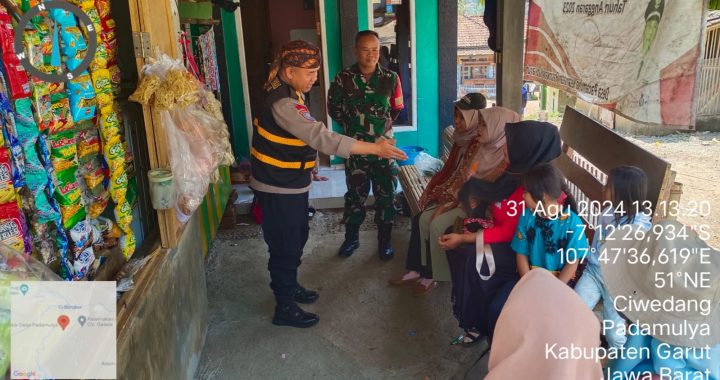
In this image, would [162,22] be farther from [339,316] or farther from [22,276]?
[339,316]

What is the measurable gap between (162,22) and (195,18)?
5.31ft

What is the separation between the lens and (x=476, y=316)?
292cm

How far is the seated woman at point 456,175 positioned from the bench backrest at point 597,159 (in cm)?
50

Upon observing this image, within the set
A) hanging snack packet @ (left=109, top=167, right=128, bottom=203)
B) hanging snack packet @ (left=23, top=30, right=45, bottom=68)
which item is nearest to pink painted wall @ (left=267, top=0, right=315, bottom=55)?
hanging snack packet @ (left=109, top=167, right=128, bottom=203)

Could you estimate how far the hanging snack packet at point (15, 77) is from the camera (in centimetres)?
152

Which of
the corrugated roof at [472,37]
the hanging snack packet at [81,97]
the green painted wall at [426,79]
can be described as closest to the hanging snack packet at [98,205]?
the hanging snack packet at [81,97]

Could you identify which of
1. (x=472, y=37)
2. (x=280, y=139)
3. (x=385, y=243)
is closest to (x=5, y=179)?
(x=280, y=139)

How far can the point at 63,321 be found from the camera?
1.48 meters

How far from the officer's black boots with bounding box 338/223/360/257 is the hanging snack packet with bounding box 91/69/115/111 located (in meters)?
2.61

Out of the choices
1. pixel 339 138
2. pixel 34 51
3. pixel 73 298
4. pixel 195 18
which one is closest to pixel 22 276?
pixel 73 298

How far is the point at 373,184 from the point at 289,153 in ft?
4.56

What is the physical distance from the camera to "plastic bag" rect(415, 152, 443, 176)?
199 inches

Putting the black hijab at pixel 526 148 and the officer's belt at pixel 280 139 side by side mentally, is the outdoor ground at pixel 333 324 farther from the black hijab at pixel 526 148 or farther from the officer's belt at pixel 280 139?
the officer's belt at pixel 280 139

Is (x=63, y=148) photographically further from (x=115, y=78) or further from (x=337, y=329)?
(x=337, y=329)
